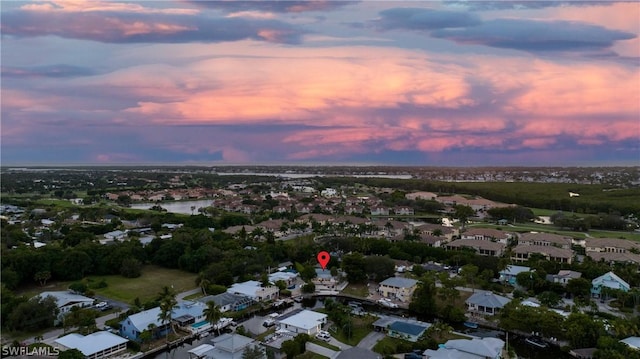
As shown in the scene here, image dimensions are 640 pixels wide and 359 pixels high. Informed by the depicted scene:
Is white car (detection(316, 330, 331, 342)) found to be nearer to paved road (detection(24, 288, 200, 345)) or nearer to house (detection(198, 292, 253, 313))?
house (detection(198, 292, 253, 313))

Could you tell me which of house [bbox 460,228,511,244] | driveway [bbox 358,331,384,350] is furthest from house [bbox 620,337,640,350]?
house [bbox 460,228,511,244]

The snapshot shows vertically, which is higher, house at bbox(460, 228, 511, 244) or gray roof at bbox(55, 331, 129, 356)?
house at bbox(460, 228, 511, 244)

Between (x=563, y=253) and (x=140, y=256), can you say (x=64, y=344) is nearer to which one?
(x=140, y=256)

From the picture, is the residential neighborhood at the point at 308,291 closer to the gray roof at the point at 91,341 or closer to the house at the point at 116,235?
A: the gray roof at the point at 91,341

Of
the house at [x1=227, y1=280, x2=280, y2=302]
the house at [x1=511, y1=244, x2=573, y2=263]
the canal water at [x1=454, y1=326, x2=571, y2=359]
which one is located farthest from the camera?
the house at [x1=511, y1=244, x2=573, y2=263]

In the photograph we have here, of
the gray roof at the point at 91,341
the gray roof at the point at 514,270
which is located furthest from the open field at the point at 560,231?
the gray roof at the point at 91,341

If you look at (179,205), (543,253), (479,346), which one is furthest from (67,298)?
(179,205)

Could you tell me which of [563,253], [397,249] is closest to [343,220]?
[397,249]
